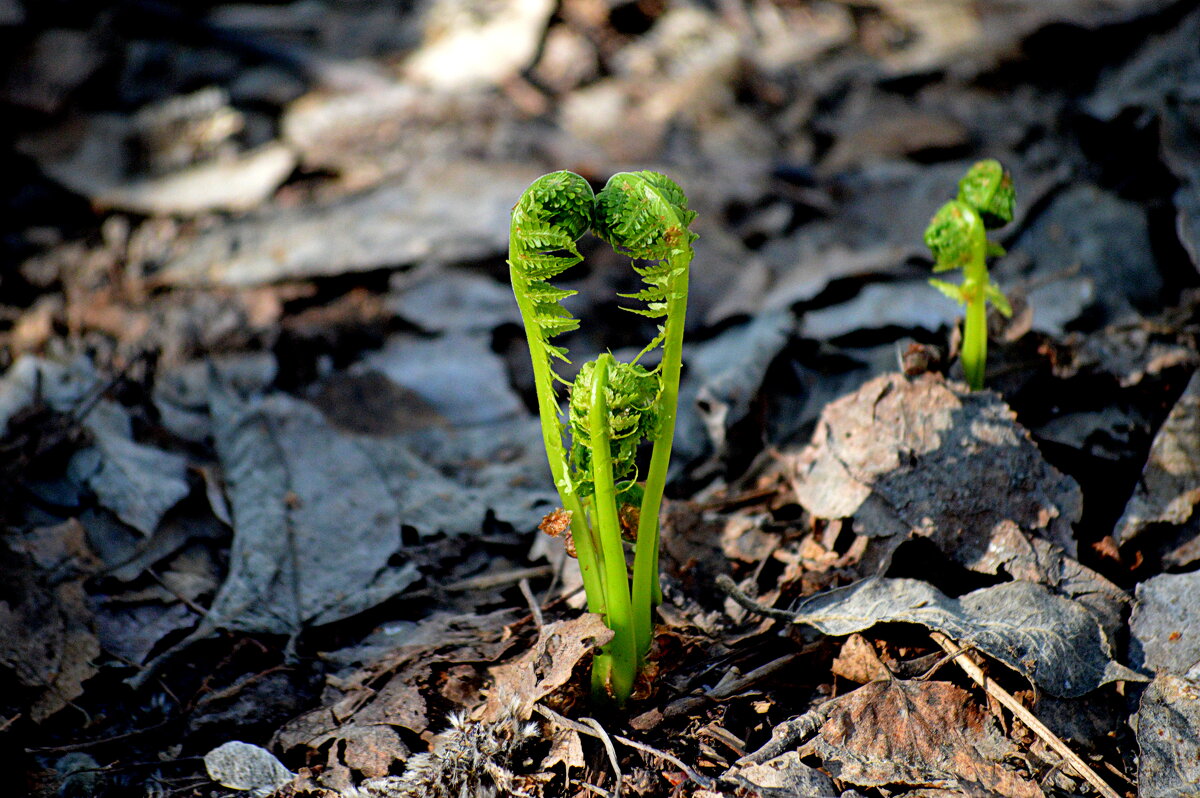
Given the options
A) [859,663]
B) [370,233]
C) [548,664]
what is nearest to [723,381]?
[859,663]

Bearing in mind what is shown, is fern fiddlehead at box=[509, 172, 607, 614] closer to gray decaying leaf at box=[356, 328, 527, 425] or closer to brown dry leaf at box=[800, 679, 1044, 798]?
brown dry leaf at box=[800, 679, 1044, 798]

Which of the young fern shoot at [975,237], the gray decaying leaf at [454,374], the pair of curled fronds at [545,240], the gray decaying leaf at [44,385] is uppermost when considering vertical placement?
the pair of curled fronds at [545,240]

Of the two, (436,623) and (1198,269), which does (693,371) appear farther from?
(1198,269)

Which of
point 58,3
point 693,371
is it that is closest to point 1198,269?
point 693,371

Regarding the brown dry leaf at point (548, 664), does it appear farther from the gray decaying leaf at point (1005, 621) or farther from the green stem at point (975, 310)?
the green stem at point (975, 310)

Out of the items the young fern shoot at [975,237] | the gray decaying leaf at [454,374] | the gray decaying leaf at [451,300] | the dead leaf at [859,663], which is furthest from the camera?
the gray decaying leaf at [451,300]

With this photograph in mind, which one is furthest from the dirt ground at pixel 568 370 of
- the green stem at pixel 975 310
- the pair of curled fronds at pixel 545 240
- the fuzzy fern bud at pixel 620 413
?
the pair of curled fronds at pixel 545 240

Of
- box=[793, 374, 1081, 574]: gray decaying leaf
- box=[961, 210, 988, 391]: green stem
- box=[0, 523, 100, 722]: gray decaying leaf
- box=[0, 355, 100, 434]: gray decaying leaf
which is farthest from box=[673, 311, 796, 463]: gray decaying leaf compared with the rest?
box=[0, 355, 100, 434]: gray decaying leaf

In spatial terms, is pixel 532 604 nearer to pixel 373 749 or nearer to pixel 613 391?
pixel 373 749

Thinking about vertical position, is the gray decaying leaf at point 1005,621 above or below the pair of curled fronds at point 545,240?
below
